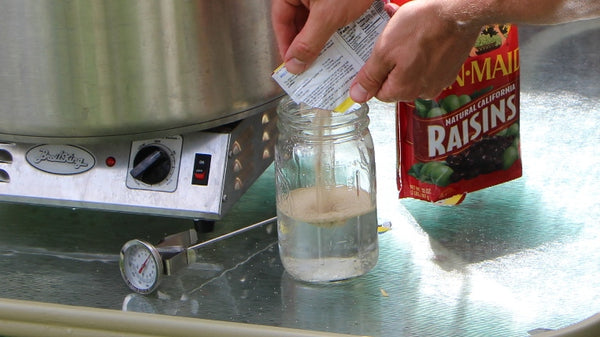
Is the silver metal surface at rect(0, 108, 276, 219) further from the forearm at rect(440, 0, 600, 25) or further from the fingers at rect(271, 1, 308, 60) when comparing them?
the forearm at rect(440, 0, 600, 25)

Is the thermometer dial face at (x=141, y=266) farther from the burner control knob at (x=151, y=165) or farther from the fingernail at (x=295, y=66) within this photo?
the fingernail at (x=295, y=66)

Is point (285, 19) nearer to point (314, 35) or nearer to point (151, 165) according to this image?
point (314, 35)

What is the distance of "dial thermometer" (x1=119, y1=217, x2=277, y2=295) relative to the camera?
40.6 inches

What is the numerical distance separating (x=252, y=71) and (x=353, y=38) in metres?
0.17

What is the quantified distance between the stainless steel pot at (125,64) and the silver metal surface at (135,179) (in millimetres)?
38

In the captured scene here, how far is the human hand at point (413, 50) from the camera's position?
939 mm

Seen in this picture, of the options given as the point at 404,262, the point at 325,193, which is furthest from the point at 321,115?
the point at 404,262

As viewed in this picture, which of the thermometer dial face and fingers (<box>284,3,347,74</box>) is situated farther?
the thermometer dial face

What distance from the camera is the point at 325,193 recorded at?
1062 millimetres

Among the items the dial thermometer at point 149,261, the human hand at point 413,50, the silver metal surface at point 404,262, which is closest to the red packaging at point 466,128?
the silver metal surface at point 404,262

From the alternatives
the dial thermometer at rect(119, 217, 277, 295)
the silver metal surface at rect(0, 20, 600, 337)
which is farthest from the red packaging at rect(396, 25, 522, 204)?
the dial thermometer at rect(119, 217, 277, 295)

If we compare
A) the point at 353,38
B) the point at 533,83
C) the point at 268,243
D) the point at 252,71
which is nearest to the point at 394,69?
the point at 353,38

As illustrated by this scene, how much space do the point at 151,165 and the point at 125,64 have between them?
5.1 inches

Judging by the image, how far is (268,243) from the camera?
3.78ft
